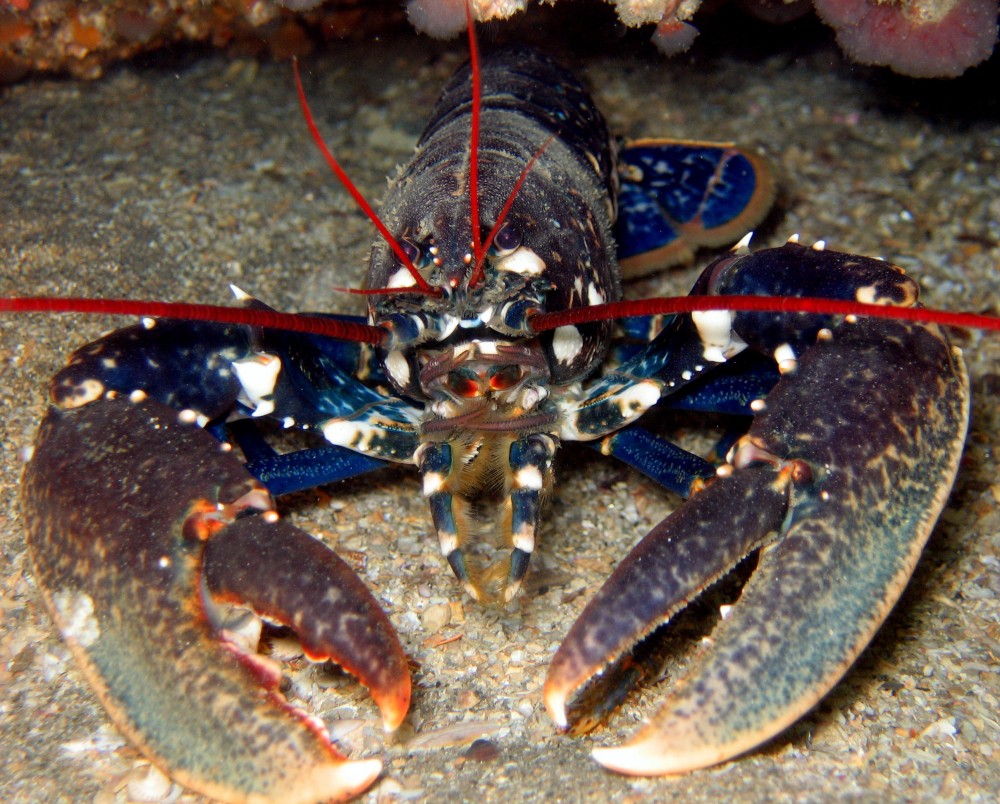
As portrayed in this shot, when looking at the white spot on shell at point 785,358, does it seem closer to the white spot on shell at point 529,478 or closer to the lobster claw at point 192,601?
the white spot on shell at point 529,478

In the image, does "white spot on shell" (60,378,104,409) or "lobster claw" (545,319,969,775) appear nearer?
"lobster claw" (545,319,969,775)

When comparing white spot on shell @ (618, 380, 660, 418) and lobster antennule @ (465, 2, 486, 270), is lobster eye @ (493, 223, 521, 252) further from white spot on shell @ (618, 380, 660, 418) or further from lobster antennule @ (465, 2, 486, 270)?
white spot on shell @ (618, 380, 660, 418)

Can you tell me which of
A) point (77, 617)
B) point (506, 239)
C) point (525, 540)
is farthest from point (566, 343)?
point (77, 617)

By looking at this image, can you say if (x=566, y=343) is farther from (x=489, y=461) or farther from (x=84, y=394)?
(x=84, y=394)

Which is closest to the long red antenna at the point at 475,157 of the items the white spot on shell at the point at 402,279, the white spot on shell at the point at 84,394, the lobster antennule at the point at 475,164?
the lobster antennule at the point at 475,164

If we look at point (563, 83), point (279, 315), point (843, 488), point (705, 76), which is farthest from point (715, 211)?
point (279, 315)

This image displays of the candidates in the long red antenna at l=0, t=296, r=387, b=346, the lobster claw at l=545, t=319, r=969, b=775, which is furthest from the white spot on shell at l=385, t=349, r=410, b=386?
the lobster claw at l=545, t=319, r=969, b=775
